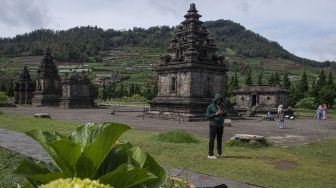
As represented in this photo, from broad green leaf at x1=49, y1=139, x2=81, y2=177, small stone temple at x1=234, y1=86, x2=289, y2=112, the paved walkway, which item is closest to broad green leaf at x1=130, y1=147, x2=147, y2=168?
broad green leaf at x1=49, y1=139, x2=81, y2=177

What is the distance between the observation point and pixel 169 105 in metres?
31.8

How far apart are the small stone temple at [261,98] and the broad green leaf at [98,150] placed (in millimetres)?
42878

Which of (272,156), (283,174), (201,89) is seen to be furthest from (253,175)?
(201,89)

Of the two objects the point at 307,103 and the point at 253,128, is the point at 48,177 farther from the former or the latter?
the point at 307,103

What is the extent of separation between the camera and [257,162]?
413 inches

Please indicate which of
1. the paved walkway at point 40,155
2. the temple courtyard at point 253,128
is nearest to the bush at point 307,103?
the temple courtyard at point 253,128

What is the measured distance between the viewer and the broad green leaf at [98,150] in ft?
5.60

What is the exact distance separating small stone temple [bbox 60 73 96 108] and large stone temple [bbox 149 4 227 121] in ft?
61.8

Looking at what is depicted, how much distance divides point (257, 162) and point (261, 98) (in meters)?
36.6

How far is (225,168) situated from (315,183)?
205 cm

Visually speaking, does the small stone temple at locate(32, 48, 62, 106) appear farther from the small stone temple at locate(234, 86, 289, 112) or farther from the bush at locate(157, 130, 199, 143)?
the bush at locate(157, 130, 199, 143)

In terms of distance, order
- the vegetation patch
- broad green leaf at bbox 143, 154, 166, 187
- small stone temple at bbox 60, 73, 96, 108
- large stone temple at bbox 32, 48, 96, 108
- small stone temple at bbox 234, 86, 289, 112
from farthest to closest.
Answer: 1. large stone temple at bbox 32, 48, 96, 108
2. small stone temple at bbox 60, 73, 96, 108
3. small stone temple at bbox 234, 86, 289, 112
4. the vegetation patch
5. broad green leaf at bbox 143, 154, 166, 187

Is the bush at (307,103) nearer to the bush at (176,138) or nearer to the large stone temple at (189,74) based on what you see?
the large stone temple at (189,74)

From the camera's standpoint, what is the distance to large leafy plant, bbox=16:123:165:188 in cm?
168
